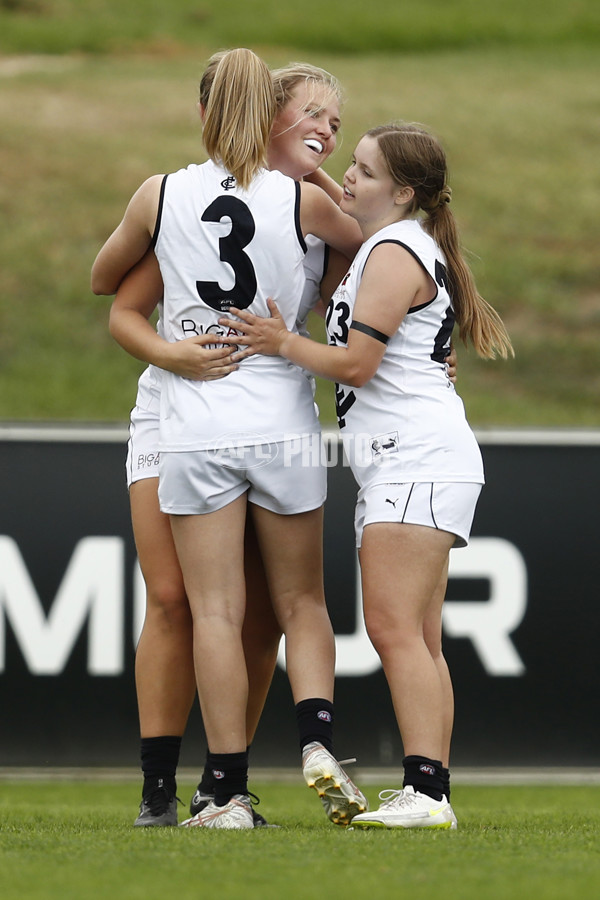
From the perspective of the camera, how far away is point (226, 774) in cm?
313

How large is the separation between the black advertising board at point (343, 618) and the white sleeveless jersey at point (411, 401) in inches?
78.7

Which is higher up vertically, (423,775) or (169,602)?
(169,602)

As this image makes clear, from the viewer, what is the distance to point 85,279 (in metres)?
12.4

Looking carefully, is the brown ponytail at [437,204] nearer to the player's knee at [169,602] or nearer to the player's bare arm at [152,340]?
the player's bare arm at [152,340]

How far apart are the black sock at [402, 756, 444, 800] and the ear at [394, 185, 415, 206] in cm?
137

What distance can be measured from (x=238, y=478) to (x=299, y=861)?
96 centimetres

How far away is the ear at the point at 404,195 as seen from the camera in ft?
10.8

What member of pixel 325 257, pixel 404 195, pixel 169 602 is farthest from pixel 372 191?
pixel 169 602

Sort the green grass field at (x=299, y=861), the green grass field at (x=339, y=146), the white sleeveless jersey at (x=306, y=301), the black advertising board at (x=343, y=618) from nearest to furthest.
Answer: the green grass field at (x=299, y=861) < the white sleeveless jersey at (x=306, y=301) < the black advertising board at (x=343, y=618) < the green grass field at (x=339, y=146)

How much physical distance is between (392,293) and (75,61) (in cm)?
2222

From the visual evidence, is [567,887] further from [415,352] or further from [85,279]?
[85,279]

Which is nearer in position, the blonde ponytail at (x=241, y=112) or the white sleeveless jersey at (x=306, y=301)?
the blonde ponytail at (x=241, y=112)

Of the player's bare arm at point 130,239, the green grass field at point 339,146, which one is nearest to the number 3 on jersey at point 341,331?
the player's bare arm at point 130,239

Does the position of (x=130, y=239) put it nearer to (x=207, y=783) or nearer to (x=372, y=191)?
(x=372, y=191)
